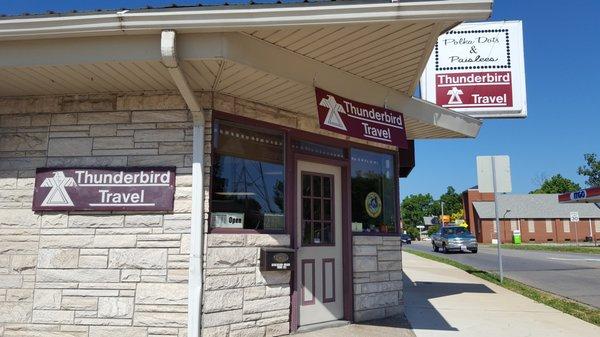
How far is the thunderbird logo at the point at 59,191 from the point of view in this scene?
5512mm

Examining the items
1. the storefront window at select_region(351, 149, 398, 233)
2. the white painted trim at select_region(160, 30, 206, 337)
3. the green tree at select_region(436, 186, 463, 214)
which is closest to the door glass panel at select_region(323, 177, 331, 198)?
the storefront window at select_region(351, 149, 398, 233)

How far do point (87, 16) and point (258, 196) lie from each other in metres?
2.70

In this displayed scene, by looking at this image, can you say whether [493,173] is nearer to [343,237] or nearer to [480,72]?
[480,72]

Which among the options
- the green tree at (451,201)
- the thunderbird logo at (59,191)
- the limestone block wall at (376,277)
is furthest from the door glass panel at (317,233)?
the green tree at (451,201)

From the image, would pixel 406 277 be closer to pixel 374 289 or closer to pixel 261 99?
pixel 374 289

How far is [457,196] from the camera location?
127 metres

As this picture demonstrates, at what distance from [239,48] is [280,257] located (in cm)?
251

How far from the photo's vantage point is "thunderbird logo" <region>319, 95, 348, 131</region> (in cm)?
549

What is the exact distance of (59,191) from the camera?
218 inches

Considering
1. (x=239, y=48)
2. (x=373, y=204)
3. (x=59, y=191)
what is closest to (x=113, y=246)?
(x=59, y=191)

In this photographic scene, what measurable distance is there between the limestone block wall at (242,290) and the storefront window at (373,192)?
1620 millimetres

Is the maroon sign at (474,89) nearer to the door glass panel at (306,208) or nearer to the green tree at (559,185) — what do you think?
the door glass panel at (306,208)

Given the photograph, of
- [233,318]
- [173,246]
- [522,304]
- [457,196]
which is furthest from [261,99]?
[457,196]

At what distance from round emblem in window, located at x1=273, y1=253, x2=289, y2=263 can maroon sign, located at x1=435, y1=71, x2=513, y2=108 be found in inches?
226
